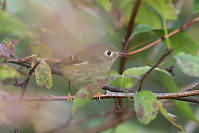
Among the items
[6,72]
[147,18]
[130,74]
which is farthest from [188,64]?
[6,72]

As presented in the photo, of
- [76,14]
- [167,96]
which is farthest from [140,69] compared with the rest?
[76,14]

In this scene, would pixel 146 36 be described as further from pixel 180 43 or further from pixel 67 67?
pixel 67 67

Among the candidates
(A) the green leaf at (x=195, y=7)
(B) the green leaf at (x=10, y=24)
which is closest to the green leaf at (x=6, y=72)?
(B) the green leaf at (x=10, y=24)

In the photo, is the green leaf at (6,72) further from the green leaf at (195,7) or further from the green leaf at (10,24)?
the green leaf at (195,7)

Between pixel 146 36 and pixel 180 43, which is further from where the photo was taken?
pixel 146 36

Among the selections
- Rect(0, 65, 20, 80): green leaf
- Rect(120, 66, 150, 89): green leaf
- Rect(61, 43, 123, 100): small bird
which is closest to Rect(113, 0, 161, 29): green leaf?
Rect(61, 43, 123, 100): small bird

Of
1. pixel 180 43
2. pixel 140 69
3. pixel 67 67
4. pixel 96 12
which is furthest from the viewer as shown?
pixel 96 12
